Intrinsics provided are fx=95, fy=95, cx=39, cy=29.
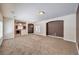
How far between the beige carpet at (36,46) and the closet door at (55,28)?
161 millimetres

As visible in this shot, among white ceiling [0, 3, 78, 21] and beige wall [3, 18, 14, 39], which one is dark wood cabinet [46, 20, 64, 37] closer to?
white ceiling [0, 3, 78, 21]

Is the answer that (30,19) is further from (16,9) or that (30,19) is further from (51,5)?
(51,5)

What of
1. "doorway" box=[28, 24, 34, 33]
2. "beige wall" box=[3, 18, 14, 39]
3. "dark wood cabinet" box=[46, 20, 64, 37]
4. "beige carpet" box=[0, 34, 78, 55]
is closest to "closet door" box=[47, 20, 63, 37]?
"dark wood cabinet" box=[46, 20, 64, 37]

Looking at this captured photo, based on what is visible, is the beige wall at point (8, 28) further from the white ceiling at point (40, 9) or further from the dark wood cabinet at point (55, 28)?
the dark wood cabinet at point (55, 28)

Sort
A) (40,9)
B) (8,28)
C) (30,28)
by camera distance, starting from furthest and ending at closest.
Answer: (30,28) → (8,28) → (40,9)

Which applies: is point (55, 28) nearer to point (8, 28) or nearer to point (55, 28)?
point (55, 28)

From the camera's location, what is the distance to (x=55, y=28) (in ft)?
8.61

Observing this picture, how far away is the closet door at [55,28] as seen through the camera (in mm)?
2547

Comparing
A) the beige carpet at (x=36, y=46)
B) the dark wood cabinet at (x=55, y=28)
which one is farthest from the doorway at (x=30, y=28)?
the dark wood cabinet at (x=55, y=28)

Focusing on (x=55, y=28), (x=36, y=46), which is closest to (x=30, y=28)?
(x=36, y=46)

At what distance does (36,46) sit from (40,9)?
38.0 inches

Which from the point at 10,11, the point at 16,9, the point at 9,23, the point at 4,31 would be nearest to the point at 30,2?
the point at 16,9

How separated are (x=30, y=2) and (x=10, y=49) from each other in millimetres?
1242

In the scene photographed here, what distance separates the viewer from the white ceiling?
2295 millimetres
